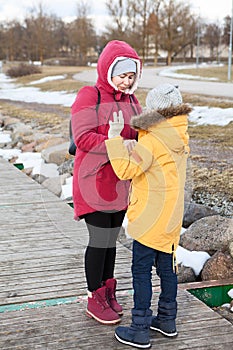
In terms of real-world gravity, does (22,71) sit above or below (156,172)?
below

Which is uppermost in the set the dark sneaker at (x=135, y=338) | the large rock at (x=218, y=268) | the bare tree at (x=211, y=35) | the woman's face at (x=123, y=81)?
the bare tree at (x=211, y=35)

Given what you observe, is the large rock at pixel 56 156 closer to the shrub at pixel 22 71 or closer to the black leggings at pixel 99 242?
the black leggings at pixel 99 242

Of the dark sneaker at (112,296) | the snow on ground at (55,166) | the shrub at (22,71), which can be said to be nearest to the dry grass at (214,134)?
the snow on ground at (55,166)

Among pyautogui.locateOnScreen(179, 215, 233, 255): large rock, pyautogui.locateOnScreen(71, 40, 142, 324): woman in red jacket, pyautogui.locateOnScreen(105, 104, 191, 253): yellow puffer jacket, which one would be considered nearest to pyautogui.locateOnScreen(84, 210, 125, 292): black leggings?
pyautogui.locateOnScreen(71, 40, 142, 324): woman in red jacket

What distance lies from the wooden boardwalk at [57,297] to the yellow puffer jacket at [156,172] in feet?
2.04

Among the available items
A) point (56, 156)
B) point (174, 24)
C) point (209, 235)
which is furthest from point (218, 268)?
point (174, 24)

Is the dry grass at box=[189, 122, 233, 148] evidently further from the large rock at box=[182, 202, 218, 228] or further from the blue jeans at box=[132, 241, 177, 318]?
the blue jeans at box=[132, 241, 177, 318]

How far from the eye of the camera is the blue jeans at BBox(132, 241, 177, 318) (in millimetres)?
2717

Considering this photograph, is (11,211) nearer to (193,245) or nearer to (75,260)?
(75,260)

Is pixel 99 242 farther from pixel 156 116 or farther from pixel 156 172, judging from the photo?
pixel 156 116

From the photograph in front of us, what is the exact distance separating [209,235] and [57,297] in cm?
168

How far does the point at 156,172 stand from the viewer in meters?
2.64

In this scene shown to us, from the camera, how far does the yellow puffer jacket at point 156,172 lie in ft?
8.55

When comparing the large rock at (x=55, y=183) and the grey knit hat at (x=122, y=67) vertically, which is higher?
the grey knit hat at (x=122, y=67)
